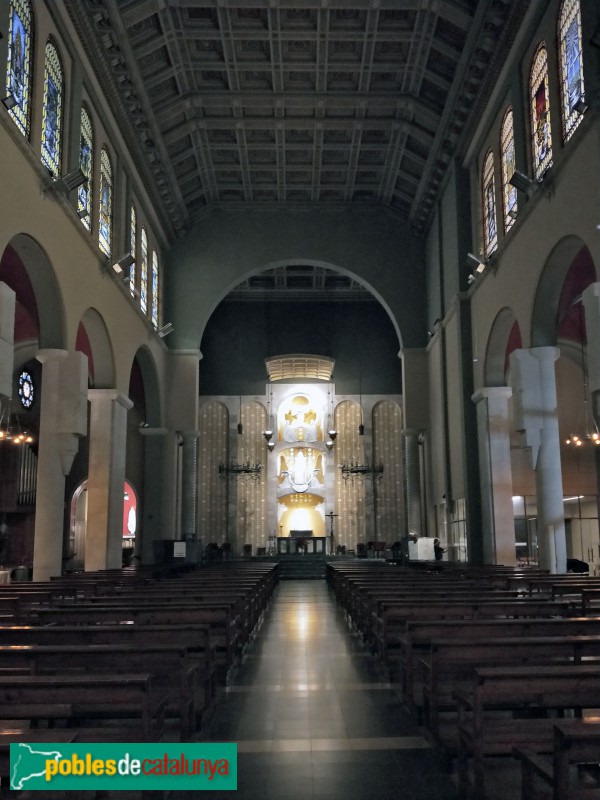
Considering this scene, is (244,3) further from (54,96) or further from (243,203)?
(243,203)

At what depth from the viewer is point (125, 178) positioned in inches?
762

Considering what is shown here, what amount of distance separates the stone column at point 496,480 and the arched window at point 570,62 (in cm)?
693

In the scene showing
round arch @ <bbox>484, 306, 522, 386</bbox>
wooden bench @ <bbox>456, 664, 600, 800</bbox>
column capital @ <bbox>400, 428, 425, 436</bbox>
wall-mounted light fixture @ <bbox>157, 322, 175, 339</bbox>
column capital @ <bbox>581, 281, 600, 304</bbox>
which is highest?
wall-mounted light fixture @ <bbox>157, 322, 175, 339</bbox>

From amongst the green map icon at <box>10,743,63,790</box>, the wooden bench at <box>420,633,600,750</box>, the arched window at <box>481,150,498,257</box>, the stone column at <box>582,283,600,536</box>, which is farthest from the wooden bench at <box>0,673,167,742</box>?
the arched window at <box>481,150,498,257</box>

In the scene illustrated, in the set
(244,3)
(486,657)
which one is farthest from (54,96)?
(486,657)

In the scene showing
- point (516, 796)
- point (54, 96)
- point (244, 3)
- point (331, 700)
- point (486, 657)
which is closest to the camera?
point (516, 796)

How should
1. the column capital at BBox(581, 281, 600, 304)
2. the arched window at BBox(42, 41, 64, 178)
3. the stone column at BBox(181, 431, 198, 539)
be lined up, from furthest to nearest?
the stone column at BBox(181, 431, 198, 539), the arched window at BBox(42, 41, 64, 178), the column capital at BBox(581, 281, 600, 304)

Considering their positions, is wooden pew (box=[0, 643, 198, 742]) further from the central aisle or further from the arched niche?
the arched niche

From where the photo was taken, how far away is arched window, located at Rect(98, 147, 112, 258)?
17375mm

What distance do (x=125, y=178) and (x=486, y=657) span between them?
1692cm

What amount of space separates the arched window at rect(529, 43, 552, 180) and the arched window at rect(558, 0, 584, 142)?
66 centimetres

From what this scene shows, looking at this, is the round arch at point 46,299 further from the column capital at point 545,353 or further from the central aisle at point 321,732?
the column capital at point 545,353

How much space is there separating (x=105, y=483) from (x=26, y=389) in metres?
7.54

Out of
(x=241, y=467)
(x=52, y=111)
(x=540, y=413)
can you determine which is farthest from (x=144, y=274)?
(x=540, y=413)
